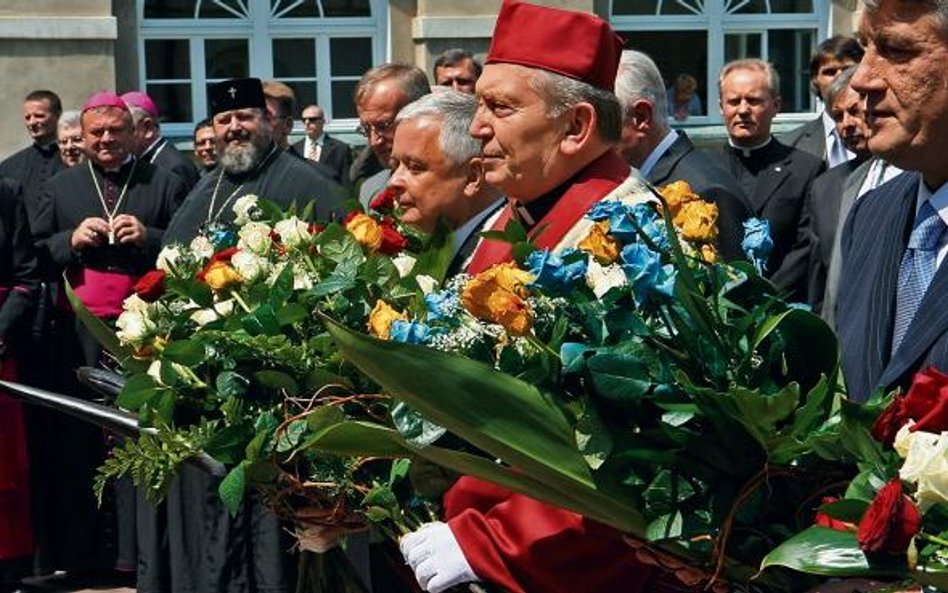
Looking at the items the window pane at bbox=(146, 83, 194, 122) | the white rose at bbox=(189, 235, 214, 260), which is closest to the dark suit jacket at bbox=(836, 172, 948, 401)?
the white rose at bbox=(189, 235, 214, 260)

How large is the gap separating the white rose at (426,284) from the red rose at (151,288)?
70 cm

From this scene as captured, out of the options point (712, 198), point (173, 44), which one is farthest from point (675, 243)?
point (173, 44)

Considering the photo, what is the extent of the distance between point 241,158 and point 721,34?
9130 mm

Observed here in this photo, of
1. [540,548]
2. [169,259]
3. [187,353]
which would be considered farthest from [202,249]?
[540,548]

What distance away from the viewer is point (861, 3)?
134 inches

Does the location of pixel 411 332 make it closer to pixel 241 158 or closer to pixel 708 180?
pixel 708 180

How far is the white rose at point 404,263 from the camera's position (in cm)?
462

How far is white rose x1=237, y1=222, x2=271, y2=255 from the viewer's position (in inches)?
186

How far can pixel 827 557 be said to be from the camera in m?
2.82

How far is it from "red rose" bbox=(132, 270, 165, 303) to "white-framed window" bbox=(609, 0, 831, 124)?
12.3m

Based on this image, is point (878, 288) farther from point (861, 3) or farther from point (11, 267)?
point (11, 267)

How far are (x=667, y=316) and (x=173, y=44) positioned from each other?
13166 millimetres

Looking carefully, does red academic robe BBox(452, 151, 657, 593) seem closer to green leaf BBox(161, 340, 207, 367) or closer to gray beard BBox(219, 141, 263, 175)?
green leaf BBox(161, 340, 207, 367)

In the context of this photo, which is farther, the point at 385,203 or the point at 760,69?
the point at 760,69
